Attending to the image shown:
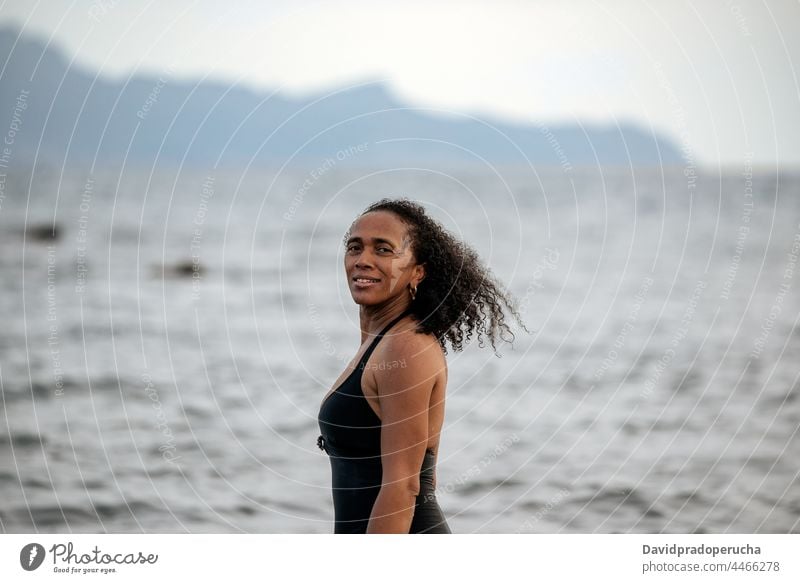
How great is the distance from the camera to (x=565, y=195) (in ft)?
77.4

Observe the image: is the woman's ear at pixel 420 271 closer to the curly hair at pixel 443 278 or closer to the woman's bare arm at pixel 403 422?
the curly hair at pixel 443 278

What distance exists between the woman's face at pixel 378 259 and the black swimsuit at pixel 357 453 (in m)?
0.09

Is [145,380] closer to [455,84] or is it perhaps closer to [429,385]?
[455,84]

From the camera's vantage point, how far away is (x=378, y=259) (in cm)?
268

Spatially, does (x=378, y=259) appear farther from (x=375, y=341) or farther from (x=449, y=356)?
(x=449, y=356)

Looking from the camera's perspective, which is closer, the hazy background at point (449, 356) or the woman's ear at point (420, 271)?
the woman's ear at point (420, 271)

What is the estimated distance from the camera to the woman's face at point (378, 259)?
2.67 m

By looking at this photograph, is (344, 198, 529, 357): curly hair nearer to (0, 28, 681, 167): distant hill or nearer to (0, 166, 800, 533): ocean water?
(0, 28, 681, 167): distant hill

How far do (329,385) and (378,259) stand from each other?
5.18 m

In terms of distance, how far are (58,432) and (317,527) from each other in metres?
2.08

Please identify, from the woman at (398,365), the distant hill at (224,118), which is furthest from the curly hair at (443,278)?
the distant hill at (224,118)

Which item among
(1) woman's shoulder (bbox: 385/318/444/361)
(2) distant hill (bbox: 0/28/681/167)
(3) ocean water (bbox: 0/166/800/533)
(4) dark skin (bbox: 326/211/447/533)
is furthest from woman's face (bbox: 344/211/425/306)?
(3) ocean water (bbox: 0/166/800/533)

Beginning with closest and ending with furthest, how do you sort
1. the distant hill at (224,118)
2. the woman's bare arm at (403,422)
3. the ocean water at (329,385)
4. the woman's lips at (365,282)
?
the woman's bare arm at (403,422), the woman's lips at (365,282), the distant hill at (224,118), the ocean water at (329,385)
